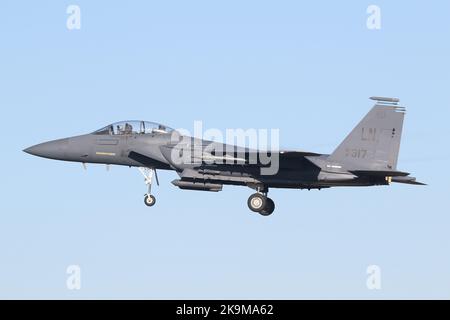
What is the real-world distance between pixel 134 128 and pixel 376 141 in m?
8.27

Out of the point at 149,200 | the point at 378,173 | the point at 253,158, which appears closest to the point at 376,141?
the point at 378,173

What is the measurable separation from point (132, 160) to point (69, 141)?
2398 mm

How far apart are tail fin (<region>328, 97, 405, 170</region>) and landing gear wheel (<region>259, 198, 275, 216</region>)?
2.61 m

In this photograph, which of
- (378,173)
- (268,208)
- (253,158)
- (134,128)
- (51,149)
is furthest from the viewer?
(51,149)

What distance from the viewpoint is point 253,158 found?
109 feet

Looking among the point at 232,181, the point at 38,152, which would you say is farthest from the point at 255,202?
the point at 38,152

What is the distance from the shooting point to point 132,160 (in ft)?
116

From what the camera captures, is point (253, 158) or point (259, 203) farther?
point (259, 203)

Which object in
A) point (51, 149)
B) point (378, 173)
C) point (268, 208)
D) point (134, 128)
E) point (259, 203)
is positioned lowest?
point (268, 208)

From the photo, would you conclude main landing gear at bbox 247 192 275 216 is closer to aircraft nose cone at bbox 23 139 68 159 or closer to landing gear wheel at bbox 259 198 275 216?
landing gear wheel at bbox 259 198 275 216

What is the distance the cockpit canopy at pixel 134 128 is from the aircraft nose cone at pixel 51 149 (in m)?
1.42

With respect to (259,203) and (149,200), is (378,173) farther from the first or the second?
(149,200)

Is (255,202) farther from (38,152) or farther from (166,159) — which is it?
(38,152)

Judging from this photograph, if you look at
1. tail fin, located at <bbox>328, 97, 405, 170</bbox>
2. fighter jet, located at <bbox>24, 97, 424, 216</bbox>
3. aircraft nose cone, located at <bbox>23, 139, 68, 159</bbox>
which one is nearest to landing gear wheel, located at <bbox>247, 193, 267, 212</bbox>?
fighter jet, located at <bbox>24, 97, 424, 216</bbox>
